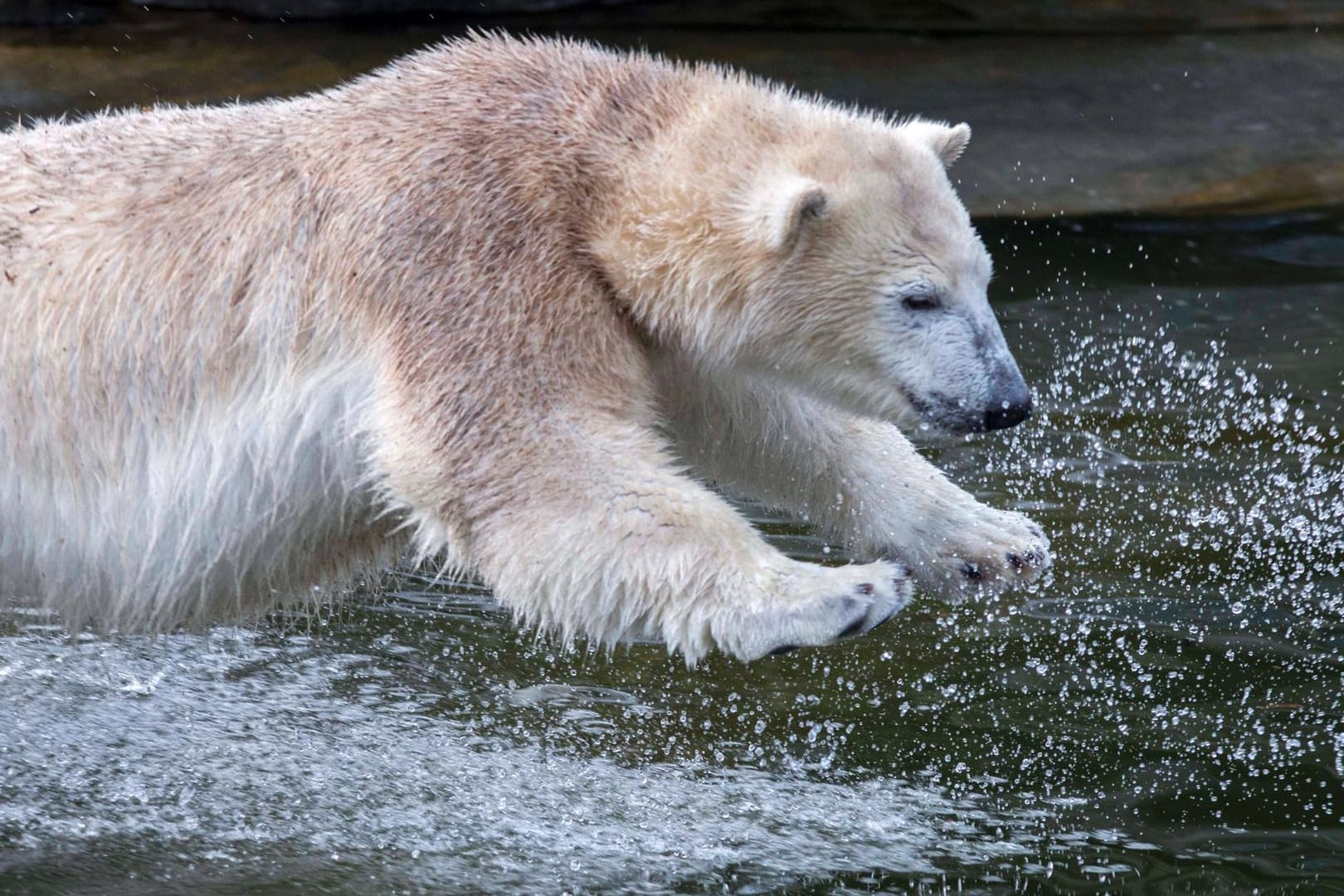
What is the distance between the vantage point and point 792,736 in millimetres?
4062

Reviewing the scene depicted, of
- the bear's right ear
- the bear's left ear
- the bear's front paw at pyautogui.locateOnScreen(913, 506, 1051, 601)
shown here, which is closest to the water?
the bear's front paw at pyautogui.locateOnScreen(913, 506, 1051, 601)

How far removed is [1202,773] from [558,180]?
6.38ft

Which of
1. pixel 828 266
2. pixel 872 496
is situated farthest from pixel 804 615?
pixel 872 496

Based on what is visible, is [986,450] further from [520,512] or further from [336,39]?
Answer: [336,39]

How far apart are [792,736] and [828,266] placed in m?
1.29

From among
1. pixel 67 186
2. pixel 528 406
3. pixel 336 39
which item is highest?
pixel 336 39

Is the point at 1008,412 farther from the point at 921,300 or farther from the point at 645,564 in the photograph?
the point at 645,564

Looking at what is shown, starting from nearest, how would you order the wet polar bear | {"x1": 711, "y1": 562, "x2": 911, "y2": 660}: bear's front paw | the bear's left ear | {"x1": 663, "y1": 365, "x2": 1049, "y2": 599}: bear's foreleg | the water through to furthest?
{"x1": 711, "y1": 562, "x2": 911, "y2": 660}: bear's front paw, the wet polar bear, the water, the bear's left ear, {"x1": 663, "y1": 365, "x2": 1049, "y2": 599}: bear's foreleg

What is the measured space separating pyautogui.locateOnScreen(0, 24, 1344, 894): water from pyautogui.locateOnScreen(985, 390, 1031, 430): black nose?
0.90 m

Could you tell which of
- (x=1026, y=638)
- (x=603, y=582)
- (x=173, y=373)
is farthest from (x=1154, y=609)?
(x=173, y=373)

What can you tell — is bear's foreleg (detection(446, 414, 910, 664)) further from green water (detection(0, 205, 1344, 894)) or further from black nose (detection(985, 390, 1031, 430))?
green water (detection(0, 205, 1344, 894))

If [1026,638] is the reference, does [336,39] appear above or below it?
above

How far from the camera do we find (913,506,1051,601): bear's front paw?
13.0 ft

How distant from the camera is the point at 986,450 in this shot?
5.72 metres
